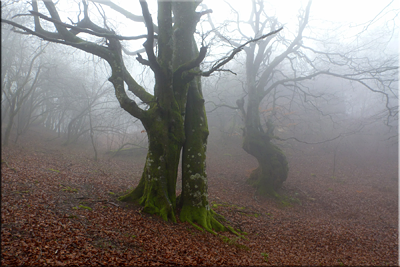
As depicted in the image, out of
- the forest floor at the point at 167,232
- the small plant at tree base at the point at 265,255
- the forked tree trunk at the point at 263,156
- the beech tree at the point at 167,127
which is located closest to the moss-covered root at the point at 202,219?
the beech tree at the point at 167,127

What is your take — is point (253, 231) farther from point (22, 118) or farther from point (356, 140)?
point (356, 140)

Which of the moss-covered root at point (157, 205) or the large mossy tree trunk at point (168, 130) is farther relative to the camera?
the large mossy tree trunk at point (168, 130)

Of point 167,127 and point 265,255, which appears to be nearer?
point 265,255

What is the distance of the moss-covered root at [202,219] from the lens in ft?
17.7

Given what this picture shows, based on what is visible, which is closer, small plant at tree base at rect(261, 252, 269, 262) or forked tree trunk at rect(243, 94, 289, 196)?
small plant at tree base at rect(261, 252, 269, 262)

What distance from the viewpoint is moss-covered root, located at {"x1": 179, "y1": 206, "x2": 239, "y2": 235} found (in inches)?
213

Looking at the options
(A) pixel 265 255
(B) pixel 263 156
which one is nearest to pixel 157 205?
(A) pixel 265 255

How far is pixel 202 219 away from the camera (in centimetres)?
550

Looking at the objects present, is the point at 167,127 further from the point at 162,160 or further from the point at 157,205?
the point at 157,205

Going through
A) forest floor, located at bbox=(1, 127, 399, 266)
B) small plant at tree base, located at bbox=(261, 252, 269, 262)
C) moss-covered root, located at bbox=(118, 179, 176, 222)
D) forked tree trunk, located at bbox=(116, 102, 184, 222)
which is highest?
forked tree trunk, located at bbox=(116, 102, 184, 222)

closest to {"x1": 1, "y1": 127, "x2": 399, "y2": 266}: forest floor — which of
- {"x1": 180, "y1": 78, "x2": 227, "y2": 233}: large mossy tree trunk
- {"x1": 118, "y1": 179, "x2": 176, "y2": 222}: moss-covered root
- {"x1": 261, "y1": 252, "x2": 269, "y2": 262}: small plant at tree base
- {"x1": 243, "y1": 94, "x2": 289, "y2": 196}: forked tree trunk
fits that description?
{"x1": 261, "y1": 252, "x2": 269, "y2": 262}: small plant at tree base

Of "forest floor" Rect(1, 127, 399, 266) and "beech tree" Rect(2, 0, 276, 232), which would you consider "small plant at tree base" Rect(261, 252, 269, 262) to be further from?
"beech tree" Rect(2, 0, 276, 232)

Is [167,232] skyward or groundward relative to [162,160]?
groundward

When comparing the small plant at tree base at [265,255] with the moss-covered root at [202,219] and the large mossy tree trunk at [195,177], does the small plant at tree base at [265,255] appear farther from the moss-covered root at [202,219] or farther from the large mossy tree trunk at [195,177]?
the large mossy tree trunk at [195,177]
